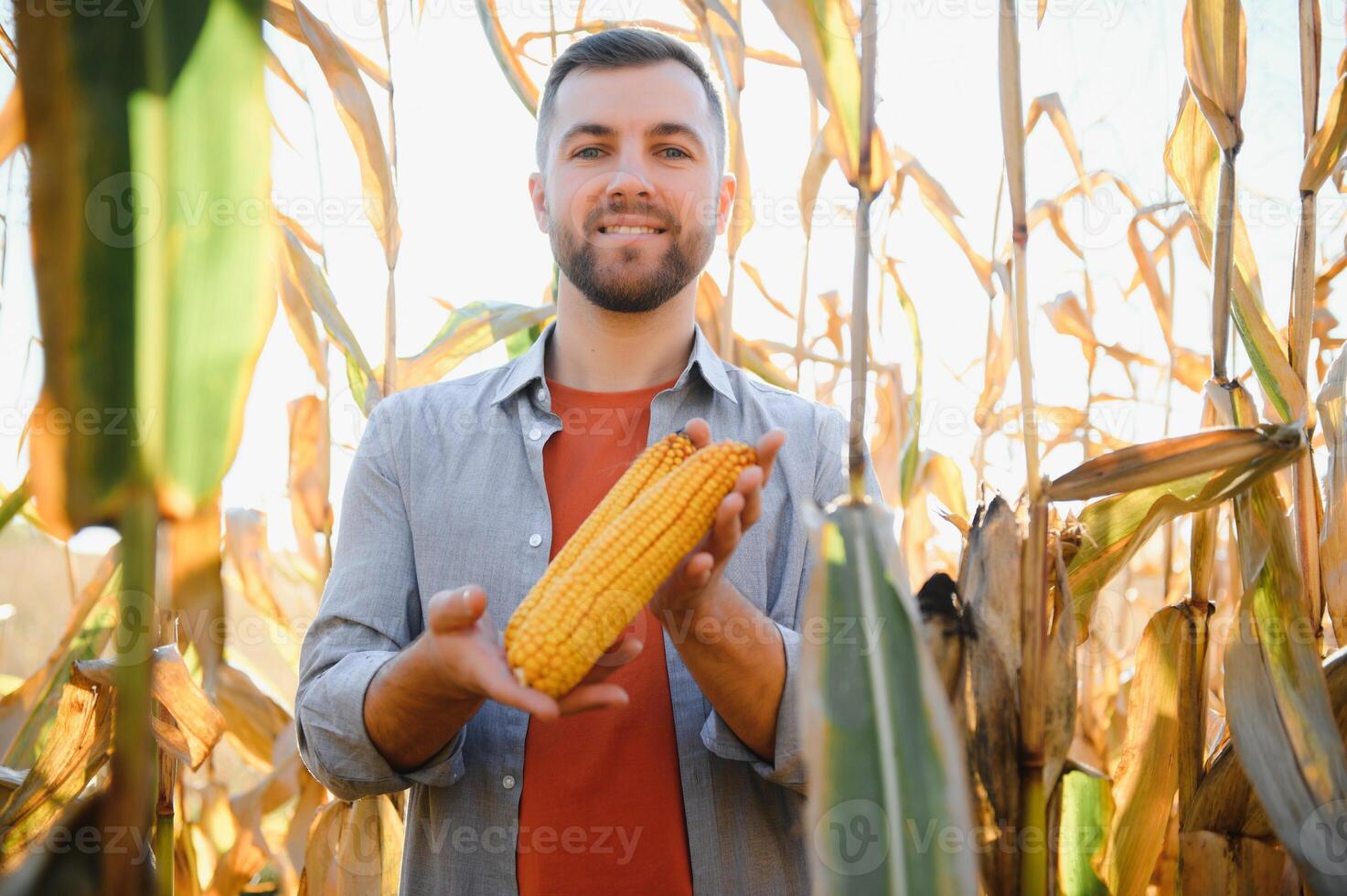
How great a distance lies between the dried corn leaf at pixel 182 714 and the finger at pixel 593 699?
2.58 ft

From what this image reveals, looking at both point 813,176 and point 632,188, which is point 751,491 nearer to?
point 632,188

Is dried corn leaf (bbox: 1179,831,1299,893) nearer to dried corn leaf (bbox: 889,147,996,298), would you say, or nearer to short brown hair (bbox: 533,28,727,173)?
short brown hair (bbox: 533,28,727,173)

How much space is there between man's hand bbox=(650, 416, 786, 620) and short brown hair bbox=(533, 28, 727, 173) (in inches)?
33.6

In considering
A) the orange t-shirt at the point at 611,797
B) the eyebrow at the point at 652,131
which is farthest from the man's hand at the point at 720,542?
the eyebrow at the point at 652,131

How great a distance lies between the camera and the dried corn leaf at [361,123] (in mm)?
1826

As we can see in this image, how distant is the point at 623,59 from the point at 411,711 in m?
1.13

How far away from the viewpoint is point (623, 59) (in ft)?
5.37

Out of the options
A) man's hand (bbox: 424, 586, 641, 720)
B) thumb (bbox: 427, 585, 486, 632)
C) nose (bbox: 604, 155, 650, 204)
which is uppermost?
nose (bbox: 604, 155, 650, 204)

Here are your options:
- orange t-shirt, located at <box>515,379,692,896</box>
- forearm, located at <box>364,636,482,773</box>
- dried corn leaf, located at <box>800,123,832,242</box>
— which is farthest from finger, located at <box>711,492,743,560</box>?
dried corn leaf, located at <box>800,123,832,242</box>

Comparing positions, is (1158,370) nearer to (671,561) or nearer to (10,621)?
(671,561)

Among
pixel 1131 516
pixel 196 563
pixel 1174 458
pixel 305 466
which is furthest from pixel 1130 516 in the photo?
pixel 305 466

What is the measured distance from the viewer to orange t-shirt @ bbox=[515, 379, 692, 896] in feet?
4.45

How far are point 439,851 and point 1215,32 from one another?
1.62m

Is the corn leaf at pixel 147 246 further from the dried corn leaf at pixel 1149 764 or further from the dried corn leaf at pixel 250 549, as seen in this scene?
the dried corn leaf at pixel 250 549
